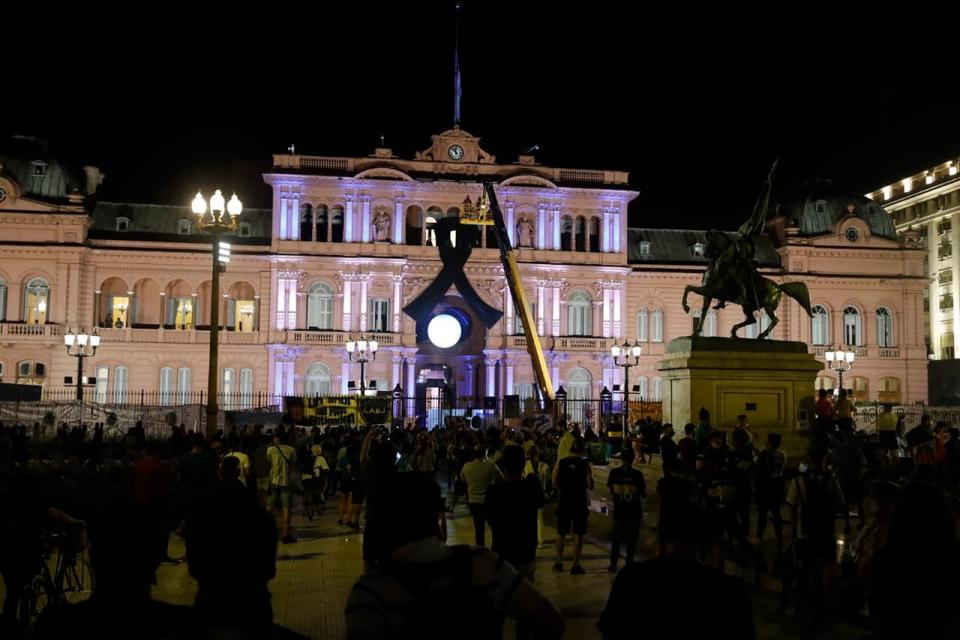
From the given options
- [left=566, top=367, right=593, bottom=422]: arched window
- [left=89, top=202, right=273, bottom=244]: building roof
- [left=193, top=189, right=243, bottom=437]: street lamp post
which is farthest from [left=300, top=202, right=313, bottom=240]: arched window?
[left=193, top=189, right=243, bottom=437]: street lamp post

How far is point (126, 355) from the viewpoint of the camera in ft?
167

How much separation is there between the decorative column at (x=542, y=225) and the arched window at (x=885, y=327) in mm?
20671

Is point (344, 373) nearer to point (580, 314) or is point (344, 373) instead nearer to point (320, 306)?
point (320, 306)

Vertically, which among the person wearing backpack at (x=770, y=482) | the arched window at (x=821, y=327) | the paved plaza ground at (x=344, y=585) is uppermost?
the arched window at (x=821, y=327)

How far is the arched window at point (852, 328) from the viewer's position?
56031mm

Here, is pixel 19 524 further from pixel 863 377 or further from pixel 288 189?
pixel 863 377

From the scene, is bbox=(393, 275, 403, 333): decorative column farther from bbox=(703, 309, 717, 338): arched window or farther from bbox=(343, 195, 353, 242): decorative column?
bbox=(703, 309, 717, 338): arched window

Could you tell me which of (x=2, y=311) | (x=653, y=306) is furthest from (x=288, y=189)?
(x=653, y=306)

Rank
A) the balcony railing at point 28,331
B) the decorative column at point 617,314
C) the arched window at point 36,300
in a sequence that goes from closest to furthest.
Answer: the balcony railing at point 28,331, the arched window at point 36,300, the decorative column at point 617,314

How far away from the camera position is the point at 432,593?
3926 mm

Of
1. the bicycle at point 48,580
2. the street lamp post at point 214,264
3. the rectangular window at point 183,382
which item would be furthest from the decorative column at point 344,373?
the bicycle at point 48,580

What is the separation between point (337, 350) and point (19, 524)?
137 ft

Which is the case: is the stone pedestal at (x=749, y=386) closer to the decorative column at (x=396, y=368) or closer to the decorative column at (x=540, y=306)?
the decorative column at (x=396, y=368)

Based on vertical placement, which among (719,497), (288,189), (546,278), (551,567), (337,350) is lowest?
(551,567)
